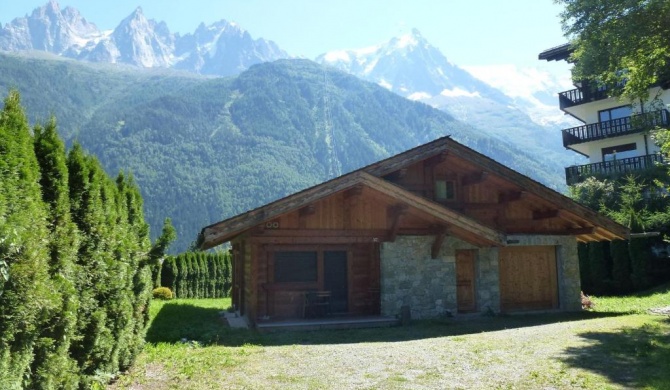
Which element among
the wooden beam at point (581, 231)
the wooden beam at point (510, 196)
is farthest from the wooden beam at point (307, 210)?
the wooden beam at point (581, 231)

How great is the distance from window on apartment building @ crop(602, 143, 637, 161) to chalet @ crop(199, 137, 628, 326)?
79.7 ft

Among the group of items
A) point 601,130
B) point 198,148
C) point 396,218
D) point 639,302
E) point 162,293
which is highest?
point 198,148

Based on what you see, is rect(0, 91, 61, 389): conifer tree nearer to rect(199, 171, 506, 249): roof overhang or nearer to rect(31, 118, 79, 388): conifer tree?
rect(31, 118, 79, 388): conifer tree

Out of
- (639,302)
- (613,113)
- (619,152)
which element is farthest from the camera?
(613,113)

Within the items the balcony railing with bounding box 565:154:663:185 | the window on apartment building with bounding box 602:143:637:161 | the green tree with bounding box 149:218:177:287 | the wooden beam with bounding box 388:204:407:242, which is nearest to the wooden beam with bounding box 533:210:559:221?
the wooden beam with bounding box 388:204:407:242

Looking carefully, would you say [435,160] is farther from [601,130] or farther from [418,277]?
[601,130]

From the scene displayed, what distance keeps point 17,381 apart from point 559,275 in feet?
61.9

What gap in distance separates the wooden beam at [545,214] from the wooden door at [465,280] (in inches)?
134

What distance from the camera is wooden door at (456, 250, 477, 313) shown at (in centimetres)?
1808

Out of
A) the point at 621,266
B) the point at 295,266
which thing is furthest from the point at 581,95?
the point at 295,266

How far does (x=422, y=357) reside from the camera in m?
10.2

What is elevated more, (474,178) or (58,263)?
(474,178)

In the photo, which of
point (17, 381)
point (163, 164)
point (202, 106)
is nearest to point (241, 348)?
point (17, 381)

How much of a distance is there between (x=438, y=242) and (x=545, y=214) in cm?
540
